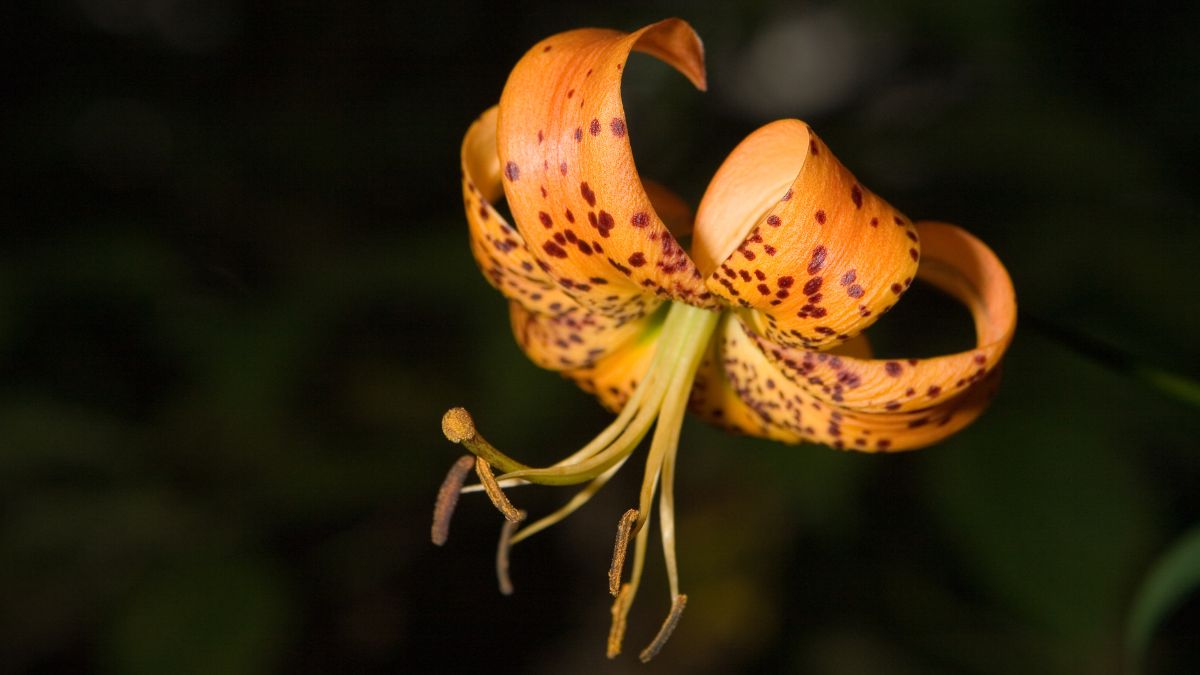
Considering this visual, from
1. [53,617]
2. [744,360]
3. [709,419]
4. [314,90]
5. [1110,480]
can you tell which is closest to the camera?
[744,360]

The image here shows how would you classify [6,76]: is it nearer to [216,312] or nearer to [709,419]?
[216,312]

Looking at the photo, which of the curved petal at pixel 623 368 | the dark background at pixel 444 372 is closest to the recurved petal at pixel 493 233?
the curved petal at pixel 623 368

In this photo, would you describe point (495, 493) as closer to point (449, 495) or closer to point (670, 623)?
point (449, 495)

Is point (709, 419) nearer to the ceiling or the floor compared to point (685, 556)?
nearer to the ceiling

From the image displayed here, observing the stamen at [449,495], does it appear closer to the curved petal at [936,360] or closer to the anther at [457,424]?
the anther at [457,424]

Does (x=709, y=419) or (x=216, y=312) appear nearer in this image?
(x=709, y=419)

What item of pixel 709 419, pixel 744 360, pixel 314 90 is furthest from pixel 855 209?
pixel 314 90

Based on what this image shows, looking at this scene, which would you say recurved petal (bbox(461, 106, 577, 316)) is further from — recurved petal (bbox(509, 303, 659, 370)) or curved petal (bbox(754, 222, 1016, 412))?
curved petal (bbox(754, 222, 1016, 412))

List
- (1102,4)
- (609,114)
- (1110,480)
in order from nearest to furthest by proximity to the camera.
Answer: (609,114) → (1110,480) → (1102,4)
